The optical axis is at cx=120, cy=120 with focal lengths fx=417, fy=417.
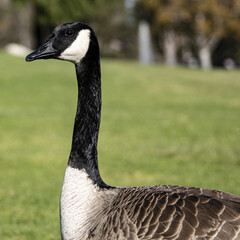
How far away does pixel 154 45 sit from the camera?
197 feet

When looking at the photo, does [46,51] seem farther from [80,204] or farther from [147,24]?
[147,24]

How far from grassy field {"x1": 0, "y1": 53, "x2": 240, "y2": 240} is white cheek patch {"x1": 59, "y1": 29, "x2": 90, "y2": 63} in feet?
8.57

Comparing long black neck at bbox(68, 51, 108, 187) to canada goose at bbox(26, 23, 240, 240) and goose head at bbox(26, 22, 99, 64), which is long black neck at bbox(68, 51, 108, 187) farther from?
goose head at bbox(26, 22, 99, 64)

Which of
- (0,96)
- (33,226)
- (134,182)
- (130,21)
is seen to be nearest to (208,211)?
(33,226)

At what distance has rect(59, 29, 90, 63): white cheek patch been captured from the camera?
343cm

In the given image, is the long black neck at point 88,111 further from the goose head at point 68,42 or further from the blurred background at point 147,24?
the blurred background at point 147,24

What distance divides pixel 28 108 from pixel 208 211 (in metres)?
13.7

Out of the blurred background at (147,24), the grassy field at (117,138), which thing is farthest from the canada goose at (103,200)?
the blurred background at (147,24)

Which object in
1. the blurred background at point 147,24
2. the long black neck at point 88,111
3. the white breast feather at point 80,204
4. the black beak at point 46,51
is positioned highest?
the black beak at point 46,51

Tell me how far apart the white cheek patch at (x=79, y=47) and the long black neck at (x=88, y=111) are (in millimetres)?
89

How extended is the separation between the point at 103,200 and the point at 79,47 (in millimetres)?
1258

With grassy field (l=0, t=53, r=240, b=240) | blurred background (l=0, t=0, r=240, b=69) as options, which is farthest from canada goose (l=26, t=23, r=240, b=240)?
blurred background (l=0, t=0, r=240, b=69)

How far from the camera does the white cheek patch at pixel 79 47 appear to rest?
3.43 m

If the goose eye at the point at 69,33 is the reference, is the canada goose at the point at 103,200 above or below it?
below
